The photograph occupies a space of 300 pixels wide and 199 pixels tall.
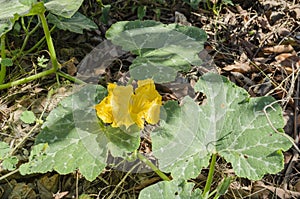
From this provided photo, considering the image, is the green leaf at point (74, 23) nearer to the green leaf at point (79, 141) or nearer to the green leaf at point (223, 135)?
the green leaf at point (79, 141)

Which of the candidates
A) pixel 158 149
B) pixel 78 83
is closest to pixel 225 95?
pixel 158 149

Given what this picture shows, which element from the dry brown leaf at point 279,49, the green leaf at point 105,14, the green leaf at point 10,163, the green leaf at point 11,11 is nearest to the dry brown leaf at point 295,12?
the dry brown leaf at point 279,49

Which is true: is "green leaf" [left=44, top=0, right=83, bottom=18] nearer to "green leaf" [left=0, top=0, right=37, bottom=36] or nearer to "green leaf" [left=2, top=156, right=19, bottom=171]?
"green leaf" [left=0, top=0, right=37, bottom=36]

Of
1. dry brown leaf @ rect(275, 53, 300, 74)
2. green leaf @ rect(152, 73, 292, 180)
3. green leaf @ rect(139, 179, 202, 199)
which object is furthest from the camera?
dry brown leaf @ rect(275, 53, 300, 74)

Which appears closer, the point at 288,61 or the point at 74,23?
the point at 74,23

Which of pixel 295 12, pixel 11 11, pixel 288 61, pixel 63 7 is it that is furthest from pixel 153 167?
pixel 295 12

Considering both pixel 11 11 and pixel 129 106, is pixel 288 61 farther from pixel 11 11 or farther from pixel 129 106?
pixel 11 11

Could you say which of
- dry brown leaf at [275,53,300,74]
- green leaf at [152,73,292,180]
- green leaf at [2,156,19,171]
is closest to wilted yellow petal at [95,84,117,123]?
green leaf at [152,73,292,180]
